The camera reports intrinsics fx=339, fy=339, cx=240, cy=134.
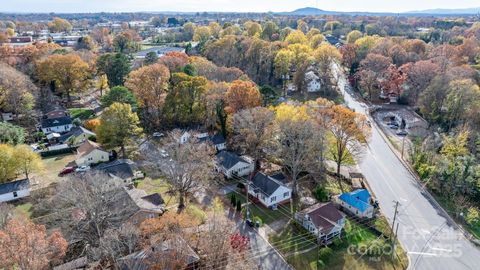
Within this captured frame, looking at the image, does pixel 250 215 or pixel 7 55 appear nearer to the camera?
pixel 250 215

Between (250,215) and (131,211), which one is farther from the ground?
(131,211)

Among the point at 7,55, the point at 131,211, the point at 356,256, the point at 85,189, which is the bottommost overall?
the point at 356,256

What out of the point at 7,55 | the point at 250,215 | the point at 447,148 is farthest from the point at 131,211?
the point at 7,55

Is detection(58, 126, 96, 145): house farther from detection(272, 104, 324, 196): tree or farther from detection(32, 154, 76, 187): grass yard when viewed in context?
detection(272, 104, 324, 196): tree

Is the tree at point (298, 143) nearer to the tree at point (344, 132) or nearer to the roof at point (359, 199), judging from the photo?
the tree at point (344, 132)

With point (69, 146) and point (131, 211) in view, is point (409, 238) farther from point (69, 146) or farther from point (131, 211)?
point (69, 146)

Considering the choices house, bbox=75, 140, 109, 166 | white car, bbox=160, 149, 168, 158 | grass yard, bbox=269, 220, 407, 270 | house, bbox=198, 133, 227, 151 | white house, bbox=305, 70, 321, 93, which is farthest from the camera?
white house, bbox=305, 70, 321, 93

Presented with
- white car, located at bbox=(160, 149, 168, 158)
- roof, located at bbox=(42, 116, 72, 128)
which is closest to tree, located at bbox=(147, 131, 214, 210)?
white car, located at bbox=(160, 149, 168, 158)
